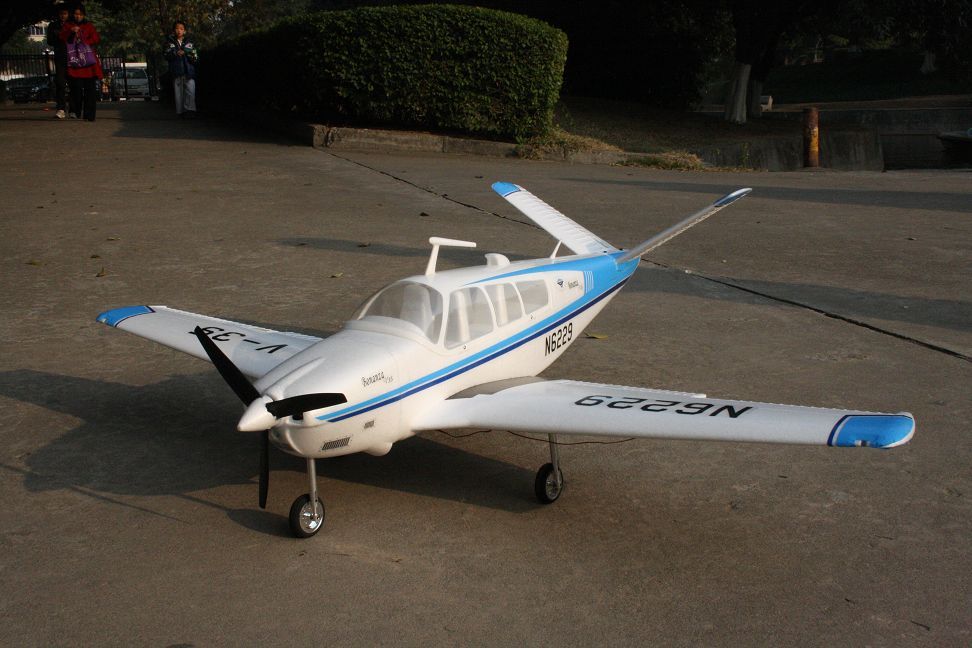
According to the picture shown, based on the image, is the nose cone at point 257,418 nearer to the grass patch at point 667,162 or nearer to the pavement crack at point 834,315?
the pavement crack at point 834,315

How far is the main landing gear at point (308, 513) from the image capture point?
4883 mm

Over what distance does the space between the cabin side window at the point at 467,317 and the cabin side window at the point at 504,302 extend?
8cm

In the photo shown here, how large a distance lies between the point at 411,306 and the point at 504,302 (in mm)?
769

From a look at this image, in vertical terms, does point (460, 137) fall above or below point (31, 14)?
below

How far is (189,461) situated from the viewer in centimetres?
588

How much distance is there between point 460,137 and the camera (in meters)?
21.2

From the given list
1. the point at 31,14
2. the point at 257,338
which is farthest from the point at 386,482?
the point at 31,14

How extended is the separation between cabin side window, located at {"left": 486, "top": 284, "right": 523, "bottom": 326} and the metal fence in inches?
1929

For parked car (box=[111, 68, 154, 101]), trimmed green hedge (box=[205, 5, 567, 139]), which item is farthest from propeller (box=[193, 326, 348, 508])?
parked car (box=[111, 68, 154, 101])

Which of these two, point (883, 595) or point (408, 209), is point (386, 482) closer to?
point (883, 595)

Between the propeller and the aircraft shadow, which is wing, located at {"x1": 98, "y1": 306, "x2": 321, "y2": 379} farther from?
the propeller

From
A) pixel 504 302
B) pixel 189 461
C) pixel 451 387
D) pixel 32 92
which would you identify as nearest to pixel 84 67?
pixel 189 461

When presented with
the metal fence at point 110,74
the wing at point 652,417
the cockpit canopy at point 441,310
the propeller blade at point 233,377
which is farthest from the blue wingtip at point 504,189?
the metal fence at point 110,74

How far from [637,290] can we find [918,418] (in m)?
3.73
